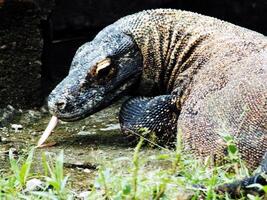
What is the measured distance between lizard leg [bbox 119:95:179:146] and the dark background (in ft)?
4.44

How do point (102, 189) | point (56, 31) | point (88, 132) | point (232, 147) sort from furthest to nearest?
point (56, 31)
point (88, 132)
point (232, 147)
point (102, 189)

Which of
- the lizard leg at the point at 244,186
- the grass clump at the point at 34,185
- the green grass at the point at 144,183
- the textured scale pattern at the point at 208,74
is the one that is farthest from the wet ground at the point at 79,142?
the lizard leg at the point at 244,186

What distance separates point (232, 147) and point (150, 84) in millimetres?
1781

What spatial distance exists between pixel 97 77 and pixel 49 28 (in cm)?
197

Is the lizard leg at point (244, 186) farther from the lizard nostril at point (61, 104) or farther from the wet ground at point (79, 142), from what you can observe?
the lizard nostril at point (61, 104)

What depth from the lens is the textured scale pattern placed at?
4430 mm

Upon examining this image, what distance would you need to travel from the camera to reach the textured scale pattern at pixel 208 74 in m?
4.43

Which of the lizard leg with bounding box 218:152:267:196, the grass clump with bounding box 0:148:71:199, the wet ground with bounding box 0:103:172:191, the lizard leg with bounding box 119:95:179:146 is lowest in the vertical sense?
the wet ground with bounding box 0:103:172:191

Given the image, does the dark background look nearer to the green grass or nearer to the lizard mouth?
the lizard mouth

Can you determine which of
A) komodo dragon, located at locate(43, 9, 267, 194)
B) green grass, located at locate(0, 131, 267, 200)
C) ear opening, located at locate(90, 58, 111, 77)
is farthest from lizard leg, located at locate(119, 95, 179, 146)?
green grass, located at locate(0, 131, 267, 200)

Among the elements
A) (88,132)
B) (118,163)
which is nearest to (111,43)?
(88,132)

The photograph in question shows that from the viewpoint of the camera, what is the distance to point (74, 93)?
217 inches

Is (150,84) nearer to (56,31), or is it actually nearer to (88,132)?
(88,132)

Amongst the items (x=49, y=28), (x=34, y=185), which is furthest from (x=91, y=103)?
(x=49, y=28)
